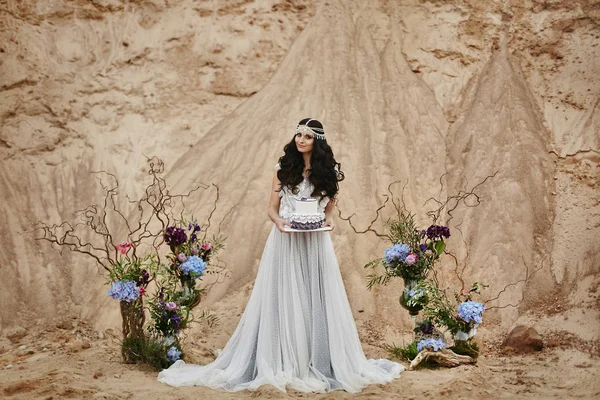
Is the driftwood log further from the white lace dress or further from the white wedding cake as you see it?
the white wedding cake

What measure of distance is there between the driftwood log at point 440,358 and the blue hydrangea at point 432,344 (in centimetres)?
5

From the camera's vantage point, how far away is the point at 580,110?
11227 millimetres

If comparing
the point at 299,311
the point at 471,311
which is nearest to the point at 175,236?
the point at 299,311

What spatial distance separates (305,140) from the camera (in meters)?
6.28

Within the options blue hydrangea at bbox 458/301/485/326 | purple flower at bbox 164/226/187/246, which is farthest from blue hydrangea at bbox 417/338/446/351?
purple flower at bbox 164/226/187/246

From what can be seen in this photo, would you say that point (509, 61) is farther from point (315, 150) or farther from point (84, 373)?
point (84, 373)

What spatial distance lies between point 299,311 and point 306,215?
798mm

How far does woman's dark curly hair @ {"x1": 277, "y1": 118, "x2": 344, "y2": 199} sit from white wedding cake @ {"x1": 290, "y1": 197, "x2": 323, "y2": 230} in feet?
0.34

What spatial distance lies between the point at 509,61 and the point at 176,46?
526 centimetres

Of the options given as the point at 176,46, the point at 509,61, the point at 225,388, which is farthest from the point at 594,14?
the point at 225,388

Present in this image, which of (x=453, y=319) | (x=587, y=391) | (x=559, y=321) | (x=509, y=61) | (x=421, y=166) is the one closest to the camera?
(x=587, y=391)

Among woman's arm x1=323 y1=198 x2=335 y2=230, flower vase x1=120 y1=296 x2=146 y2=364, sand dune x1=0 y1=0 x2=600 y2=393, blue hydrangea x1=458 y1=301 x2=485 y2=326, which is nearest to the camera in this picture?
woman's arm x1=323 y1=198 x2=335 y2=230

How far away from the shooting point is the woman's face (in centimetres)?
627

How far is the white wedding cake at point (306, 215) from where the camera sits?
20.6 feet
